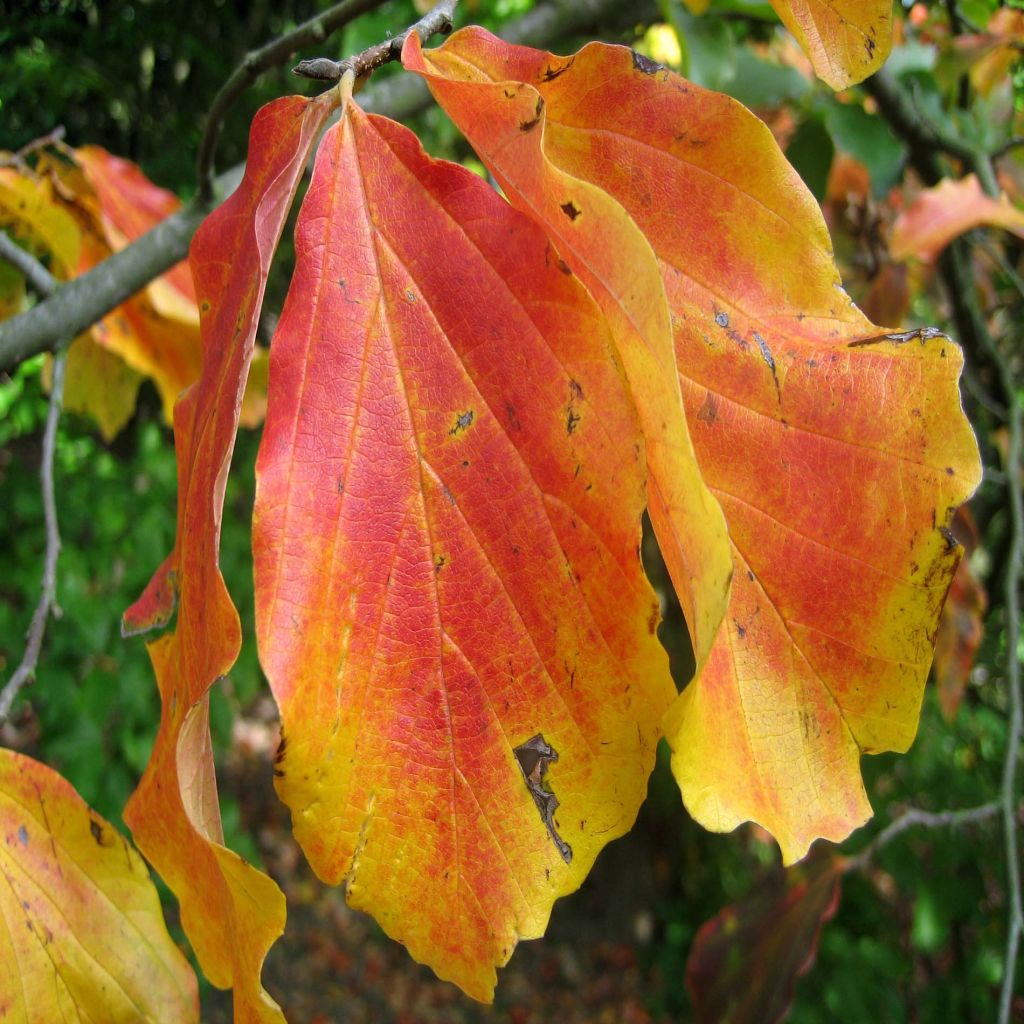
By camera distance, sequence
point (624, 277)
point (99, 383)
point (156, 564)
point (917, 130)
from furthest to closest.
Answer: point (156, 564) → point (99, 383) → point (917, 130) → point (624, 277)

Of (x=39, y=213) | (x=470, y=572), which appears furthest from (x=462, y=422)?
(x=39, y=213)

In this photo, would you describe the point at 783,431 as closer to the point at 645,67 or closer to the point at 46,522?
the point at 645,67

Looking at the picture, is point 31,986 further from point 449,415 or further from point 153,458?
point 153,458

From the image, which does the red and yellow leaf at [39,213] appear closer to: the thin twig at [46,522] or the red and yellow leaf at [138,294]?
the red and yellow leaf at [138,294]

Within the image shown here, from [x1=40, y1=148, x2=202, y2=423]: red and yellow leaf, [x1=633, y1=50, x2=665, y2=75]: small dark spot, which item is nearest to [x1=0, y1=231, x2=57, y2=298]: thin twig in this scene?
[x1=40, y1=148, x2=202, y2=423]: red and yellow leaf

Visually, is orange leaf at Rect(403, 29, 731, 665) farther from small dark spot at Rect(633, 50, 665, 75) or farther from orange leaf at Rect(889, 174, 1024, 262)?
orange leaf at Rect(889, 174, 1024, 262)

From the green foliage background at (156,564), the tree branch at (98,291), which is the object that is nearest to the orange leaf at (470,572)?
the tree branch at (98,291)
